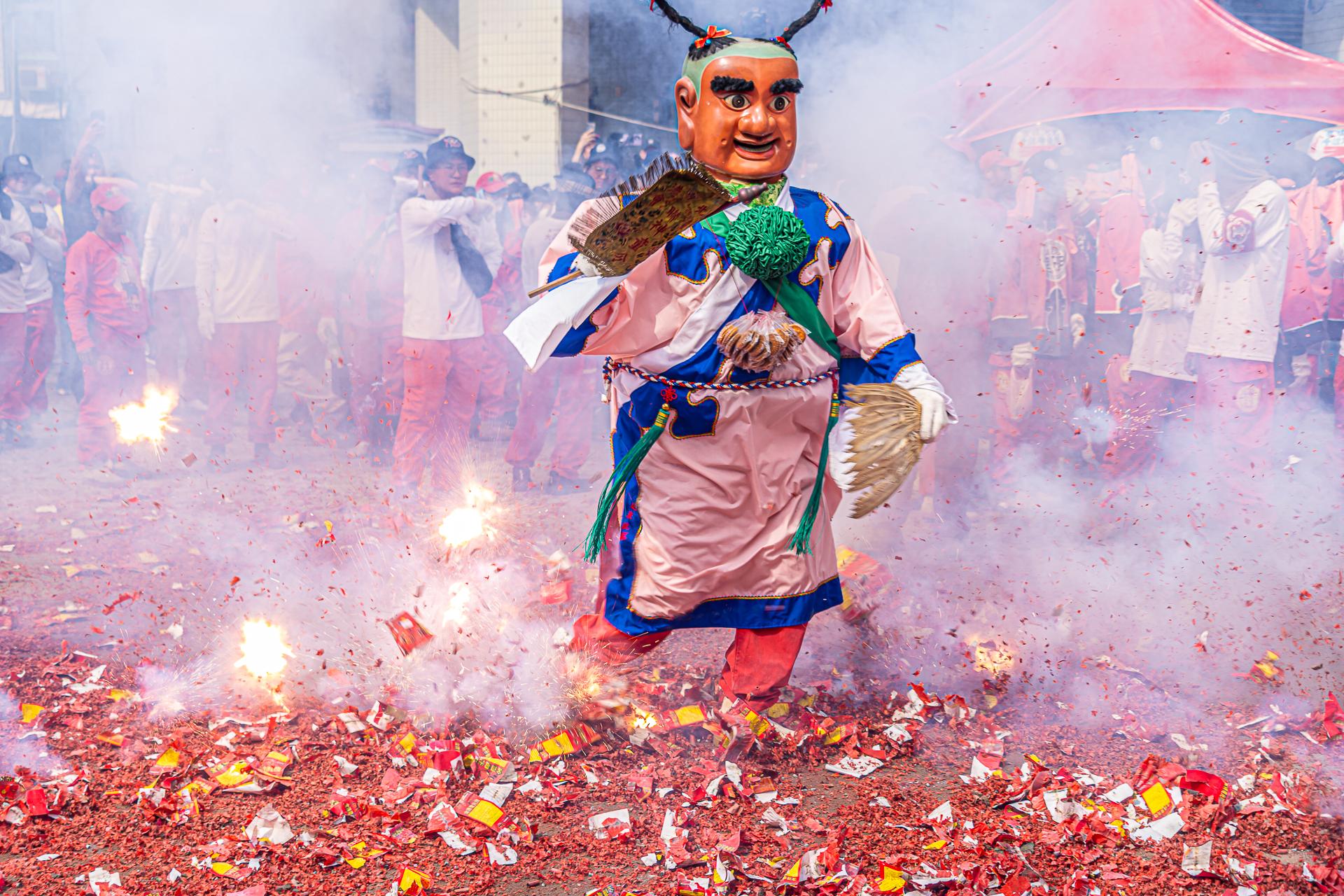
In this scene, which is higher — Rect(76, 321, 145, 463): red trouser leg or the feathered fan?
the feathered fan

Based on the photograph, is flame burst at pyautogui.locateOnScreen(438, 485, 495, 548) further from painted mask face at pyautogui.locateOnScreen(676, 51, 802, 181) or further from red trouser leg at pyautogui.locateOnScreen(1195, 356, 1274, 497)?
red trouser leg at pyautogui.locateOnScreen(1195, 356, 1274, 497)

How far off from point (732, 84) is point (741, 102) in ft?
0.17

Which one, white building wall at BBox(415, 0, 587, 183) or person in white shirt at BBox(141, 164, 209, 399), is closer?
person in white shirt at BBox(141, 164, 209, 399)

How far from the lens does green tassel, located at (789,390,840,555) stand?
10.00ft

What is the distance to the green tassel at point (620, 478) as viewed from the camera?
2.95m

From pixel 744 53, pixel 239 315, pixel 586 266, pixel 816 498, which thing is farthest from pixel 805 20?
pixel 239 315

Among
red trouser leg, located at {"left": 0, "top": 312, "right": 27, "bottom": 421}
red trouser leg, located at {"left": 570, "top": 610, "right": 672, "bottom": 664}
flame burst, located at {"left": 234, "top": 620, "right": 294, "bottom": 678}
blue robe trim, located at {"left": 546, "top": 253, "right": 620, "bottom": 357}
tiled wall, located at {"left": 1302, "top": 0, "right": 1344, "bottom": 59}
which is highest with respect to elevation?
tiled wall, located at {"left": 1302, "top": 0, "right": 1344, "bottom": 59}

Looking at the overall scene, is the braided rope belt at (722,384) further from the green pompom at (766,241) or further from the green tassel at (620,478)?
the green pompom at (766,241)

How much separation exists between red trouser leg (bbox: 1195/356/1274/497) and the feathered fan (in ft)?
9.70

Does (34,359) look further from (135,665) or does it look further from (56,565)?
(135,665)

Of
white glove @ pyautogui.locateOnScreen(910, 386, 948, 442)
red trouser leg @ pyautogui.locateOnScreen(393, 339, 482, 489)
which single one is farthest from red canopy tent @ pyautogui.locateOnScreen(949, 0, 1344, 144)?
white glove @ pyautogui.locateOnScreen(910, 386, 948, 442)

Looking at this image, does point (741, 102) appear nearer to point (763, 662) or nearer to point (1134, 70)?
point (763, 662)

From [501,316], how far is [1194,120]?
400 cm

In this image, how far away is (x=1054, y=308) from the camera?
610 centimetres
